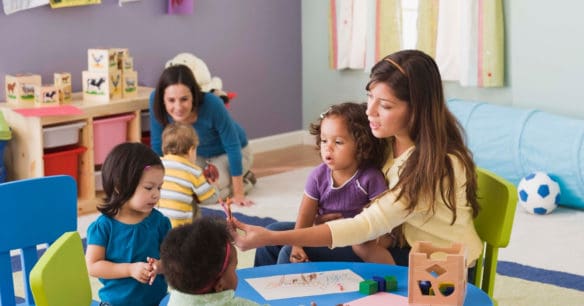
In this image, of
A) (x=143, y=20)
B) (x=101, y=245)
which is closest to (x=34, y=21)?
(x=143, y=20)

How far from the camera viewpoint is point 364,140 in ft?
7.78

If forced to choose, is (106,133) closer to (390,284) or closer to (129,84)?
(129,84)

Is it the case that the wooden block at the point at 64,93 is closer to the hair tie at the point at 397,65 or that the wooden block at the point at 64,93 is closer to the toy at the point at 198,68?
the toy at the point at 198,68

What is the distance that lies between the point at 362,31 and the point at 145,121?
4.75ft

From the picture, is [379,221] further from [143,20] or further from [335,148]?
[143,20]

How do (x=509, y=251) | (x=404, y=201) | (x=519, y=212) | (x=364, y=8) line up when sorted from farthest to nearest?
1. (x=364, y=8)
2. (x=519, y=212)
3. (x=509, y=251)
4. (x=404, y=201)

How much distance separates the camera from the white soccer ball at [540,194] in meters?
4.21

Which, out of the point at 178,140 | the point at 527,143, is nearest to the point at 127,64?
the point at 178,140

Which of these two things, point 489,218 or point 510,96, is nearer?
point 489,218

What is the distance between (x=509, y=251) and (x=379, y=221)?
170cm

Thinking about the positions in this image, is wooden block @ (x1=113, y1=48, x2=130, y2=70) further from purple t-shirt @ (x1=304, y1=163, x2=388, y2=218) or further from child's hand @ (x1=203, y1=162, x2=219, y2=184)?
purple t-shirt @ (x1=304, y1=163, x2=388, y2=218)

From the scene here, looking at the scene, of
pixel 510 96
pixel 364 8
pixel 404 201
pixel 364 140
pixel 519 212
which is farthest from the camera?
pixel 364 8

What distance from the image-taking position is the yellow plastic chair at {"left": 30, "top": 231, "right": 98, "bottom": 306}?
67.8 inches

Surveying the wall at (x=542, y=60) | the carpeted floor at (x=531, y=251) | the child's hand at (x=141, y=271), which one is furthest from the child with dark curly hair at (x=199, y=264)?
the wall at (x=542, y=60)
